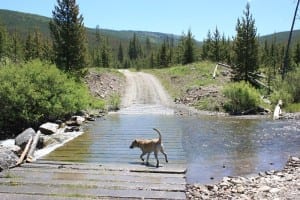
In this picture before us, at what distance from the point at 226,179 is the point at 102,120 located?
11.7 meters

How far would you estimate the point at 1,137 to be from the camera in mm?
18938

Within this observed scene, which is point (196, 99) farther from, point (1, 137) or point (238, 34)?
point (1, 137)

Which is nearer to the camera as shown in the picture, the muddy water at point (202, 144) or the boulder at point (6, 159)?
the boulder at point (6, 159)

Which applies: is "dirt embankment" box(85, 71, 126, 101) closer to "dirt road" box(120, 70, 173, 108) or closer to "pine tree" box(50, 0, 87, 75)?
"dirt road" box(120, 70, 173, 108)

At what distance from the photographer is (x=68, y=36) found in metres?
31.7

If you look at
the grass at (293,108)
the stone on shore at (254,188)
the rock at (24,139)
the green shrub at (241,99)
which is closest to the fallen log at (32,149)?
the rock at (24,139)

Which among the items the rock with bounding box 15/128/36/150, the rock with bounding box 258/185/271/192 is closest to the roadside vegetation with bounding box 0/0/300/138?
the rock with bounding box 15/128/36/150

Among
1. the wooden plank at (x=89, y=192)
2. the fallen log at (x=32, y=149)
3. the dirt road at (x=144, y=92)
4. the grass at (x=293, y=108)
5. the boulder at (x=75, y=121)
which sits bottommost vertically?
the wooden plank at (x=89, y=192)

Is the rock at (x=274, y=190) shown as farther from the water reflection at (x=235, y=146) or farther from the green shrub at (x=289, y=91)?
the green shrub at (x=289, y=91)

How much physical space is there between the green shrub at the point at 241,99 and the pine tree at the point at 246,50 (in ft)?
31.5

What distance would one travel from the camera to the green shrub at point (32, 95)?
18484 millimetres

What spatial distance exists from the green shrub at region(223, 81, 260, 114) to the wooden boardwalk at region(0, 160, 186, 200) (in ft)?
51.5

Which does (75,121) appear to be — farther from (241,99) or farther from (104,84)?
(104,84)

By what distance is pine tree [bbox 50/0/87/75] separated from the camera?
31609mm
